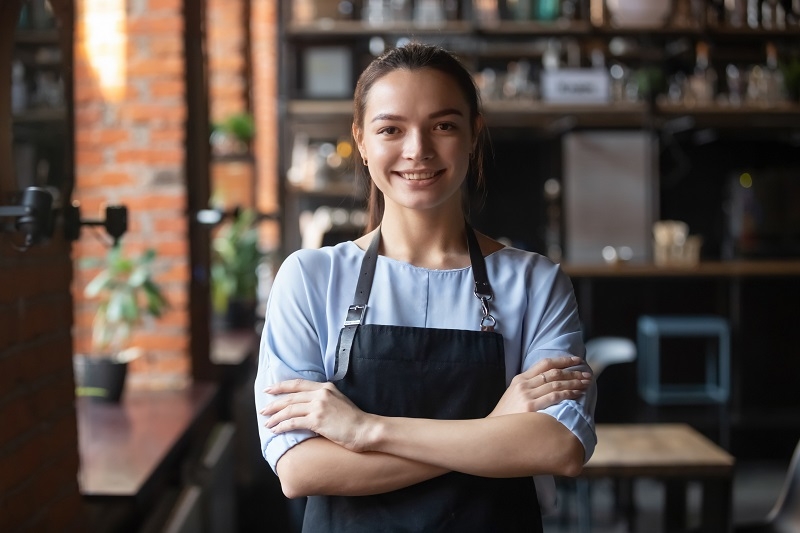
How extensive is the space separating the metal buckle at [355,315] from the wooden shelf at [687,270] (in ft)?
14.3

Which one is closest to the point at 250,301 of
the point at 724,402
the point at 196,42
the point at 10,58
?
the point at 196,42

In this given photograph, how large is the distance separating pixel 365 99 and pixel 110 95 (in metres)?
2.41

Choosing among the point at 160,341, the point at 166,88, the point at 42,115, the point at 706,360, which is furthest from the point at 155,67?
the point at 706,360

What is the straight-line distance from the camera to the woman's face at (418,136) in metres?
1.40

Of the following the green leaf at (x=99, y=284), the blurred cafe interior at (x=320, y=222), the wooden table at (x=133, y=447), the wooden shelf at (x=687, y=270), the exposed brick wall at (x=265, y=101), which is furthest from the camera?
the exposed brick wall at (x=265, y=101)

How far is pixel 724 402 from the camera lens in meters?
5.65

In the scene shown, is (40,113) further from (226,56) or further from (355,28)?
(355,28)

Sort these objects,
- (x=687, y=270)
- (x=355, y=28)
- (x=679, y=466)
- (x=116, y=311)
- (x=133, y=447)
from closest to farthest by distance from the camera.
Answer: (x=133, y=447) < (x=679, y=466) < (x=116, y=311) < (x=687, y=270) < (x=355, y=28)

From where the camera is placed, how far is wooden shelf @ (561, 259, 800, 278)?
225 inches

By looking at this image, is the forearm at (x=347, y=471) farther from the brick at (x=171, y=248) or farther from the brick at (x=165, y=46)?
the brick at (x=165, y=46)

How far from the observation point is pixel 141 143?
3.57m

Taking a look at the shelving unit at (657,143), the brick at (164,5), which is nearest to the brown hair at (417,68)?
the brick at (164,5)

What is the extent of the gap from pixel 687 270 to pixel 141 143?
346 cm

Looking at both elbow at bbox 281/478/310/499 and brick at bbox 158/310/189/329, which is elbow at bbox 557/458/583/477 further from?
brick at bbox 158/310/189/329
